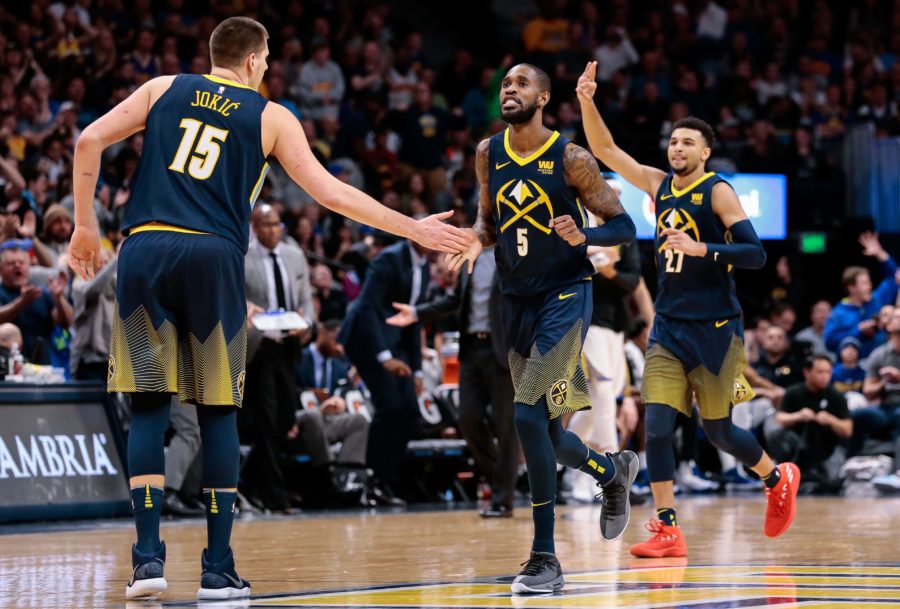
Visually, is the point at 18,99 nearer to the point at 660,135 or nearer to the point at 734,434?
the point at 660,135

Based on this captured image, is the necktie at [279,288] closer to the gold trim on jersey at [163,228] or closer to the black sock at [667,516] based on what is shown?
the black sock at [667,516]

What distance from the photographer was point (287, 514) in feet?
36.6

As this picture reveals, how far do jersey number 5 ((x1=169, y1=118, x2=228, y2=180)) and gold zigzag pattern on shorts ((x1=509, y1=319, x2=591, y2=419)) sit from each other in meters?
1.69

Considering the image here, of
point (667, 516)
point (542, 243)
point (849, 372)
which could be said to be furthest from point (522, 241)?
point (849, 372)

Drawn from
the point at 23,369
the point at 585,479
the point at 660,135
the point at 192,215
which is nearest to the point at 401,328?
the point at 585,479

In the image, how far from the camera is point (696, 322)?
800cm

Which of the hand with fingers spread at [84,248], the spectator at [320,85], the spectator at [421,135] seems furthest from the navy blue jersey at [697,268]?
the spectator at [320,85]

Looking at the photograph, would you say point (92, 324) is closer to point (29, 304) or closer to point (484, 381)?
point (29, 304)

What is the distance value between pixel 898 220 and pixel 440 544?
1283 centimetres

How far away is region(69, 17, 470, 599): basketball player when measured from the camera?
5691 millimetres

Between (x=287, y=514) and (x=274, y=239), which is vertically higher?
(x=274, y=239)

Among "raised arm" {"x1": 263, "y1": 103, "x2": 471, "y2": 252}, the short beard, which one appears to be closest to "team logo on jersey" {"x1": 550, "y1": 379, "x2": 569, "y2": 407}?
"raised arm" {"x1": 263, "y1": 103, "x2": 471, "y2": 252}

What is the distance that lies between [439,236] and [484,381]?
525 centimetres

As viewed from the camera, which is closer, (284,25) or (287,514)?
(287,514)
